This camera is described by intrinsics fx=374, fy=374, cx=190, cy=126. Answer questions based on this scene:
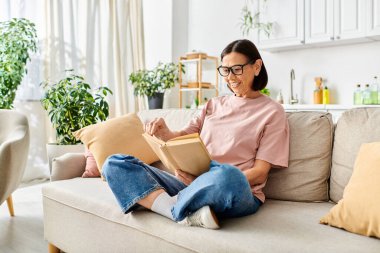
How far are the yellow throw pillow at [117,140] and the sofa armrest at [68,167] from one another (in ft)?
0.41

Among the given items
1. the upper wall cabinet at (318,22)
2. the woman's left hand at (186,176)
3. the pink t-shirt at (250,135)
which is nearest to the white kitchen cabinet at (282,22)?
the upper wall cabinet at (318,22)

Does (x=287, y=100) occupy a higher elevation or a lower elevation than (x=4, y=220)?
higher

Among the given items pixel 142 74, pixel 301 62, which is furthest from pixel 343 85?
pixel 142 74

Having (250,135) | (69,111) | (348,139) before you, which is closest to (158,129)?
(250,135)

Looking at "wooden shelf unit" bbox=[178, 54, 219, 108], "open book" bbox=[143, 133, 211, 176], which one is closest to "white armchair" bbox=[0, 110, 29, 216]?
"open book" bbox=[143, 133, 211, 176]

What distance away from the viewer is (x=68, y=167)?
2.19m

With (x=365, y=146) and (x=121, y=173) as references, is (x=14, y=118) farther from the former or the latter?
(x=365, y=146)

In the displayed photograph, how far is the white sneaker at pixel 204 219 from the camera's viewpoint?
1289 mm

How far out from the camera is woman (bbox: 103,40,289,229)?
1.31 metres

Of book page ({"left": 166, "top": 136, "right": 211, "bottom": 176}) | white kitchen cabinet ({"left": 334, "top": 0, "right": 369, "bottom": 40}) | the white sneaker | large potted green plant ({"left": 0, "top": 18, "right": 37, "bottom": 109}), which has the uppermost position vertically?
white kitchen cabinet ({"left": 334, "top": 0, "right": 369, "bottom": 40})

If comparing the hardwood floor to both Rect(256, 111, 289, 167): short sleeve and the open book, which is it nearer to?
the open book

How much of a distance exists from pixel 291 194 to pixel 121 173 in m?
0.74

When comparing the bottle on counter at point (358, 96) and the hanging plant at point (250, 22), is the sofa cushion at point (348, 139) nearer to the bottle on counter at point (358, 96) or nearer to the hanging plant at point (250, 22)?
the bottle on counter at point (358, 96)

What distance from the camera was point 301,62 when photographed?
4.21 m
